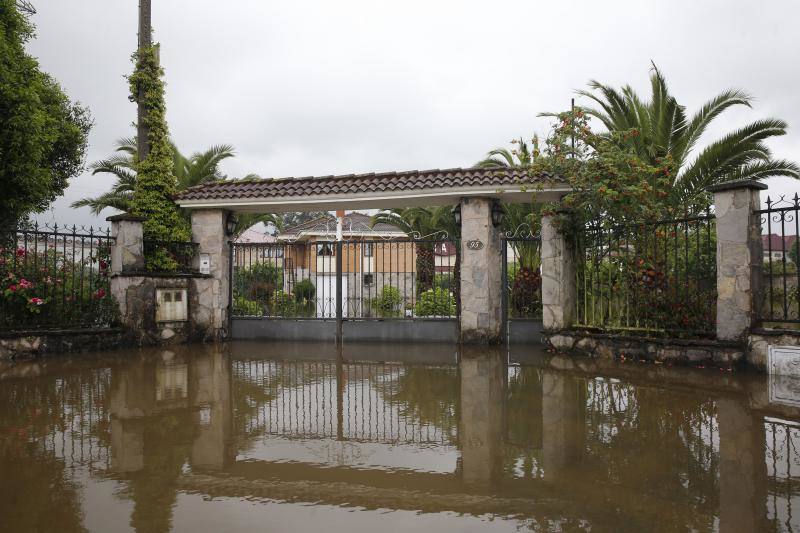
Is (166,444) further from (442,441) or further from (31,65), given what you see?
(31,65)

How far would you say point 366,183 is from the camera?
39.0ft

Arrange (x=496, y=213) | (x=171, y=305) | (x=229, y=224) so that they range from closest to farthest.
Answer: (x=496, y=213), (x=171, y=305), (x=229, y=224)

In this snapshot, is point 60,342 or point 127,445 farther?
point 60,342

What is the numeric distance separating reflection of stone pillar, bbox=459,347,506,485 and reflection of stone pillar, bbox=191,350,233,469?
186 cm

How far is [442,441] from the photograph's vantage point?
4.82 metres

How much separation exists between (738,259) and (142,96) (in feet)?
42.4

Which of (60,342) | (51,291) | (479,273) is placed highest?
(479,273)

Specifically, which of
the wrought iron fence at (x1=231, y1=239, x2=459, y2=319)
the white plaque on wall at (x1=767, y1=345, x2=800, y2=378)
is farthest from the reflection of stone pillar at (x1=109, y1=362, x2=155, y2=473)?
the white plaque on wall at (x1=767, y1=345, x2=800, y2=378)

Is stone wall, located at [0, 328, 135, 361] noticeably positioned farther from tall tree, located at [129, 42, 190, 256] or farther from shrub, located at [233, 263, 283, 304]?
shrub, located at [233, 263, 283, 304]

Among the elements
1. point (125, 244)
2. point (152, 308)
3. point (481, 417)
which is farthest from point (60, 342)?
point (481, 417)

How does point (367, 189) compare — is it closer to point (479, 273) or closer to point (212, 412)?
point (479, 273)

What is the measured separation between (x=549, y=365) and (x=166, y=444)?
19.8 ft

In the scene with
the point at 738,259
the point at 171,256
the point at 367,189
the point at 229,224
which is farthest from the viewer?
the point at 229,224

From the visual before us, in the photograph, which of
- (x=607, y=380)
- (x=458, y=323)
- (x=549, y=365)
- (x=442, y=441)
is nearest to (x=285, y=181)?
(x=458, y=323)
